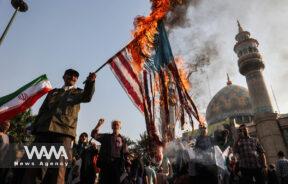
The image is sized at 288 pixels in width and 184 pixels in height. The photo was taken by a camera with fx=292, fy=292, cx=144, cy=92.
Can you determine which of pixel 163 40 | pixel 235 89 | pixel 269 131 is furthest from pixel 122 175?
pixel 235 89

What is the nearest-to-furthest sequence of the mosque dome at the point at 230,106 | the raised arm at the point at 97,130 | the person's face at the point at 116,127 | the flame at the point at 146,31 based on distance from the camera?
the raised arm at the point at 97,130
the person's face at the point at 116,127
the flame at the point at 146,31
the mosque dome at the point at 230,106

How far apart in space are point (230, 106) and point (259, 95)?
19.0 meters

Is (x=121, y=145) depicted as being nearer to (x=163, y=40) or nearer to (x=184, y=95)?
(x=184, y=95)

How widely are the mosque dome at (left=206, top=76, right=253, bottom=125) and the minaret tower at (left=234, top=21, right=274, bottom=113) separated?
1438 cm

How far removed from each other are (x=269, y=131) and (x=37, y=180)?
147ft

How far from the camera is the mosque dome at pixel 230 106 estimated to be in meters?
66.3

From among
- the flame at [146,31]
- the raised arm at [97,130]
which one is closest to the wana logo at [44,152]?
the raised arm at [97,130]

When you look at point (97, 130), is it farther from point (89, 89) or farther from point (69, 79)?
point (89, 89)

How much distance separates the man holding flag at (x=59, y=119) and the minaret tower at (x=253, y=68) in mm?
48119

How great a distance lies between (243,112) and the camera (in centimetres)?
6650

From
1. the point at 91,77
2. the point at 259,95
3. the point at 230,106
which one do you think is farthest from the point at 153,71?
the point at 230,106

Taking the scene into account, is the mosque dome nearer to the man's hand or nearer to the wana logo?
the man's hand

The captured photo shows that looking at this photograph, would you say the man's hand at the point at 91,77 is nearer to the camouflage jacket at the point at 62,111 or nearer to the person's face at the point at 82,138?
the camouflage jacket at the point at 62,111

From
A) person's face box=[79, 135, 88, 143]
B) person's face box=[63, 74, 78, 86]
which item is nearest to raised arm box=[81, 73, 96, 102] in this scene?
person's face box=[63, 74, 78, 86]
